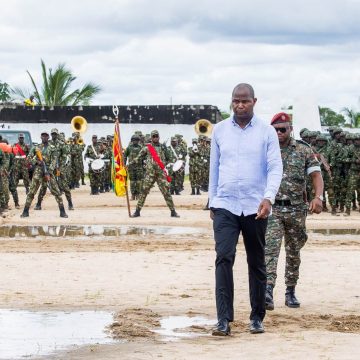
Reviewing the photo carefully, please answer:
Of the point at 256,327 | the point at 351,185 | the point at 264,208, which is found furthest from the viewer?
the point at 351,185

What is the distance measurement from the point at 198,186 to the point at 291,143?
926 inches

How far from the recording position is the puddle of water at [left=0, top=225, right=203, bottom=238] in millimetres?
18922

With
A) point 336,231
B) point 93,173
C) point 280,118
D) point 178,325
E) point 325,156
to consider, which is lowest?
point 178,325

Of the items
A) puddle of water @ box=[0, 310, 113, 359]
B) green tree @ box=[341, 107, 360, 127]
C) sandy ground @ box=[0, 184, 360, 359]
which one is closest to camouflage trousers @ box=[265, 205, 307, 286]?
sandy ground @ box=[0, 184, 360, 359]

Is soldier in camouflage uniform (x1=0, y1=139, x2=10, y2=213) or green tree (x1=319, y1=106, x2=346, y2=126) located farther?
green tree (x1=319, y1=106, x2=346, y2=126)

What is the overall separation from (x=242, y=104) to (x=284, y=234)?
1941 mm

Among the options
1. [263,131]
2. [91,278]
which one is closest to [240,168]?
[263,131]

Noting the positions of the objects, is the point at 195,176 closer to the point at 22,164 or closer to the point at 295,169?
the point at 22,164

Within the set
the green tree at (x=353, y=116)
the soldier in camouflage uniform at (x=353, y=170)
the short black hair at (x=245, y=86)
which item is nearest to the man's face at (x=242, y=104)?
the short black hair at (x=245, y=86)

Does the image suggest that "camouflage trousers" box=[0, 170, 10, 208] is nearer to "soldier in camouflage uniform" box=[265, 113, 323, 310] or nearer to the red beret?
"soldier in camouflage uniform" box=[265, 113, 323, 310]

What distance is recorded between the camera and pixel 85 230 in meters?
19.7

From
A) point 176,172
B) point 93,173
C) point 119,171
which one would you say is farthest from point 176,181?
point 119,171

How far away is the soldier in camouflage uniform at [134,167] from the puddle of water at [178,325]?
18.3 metres

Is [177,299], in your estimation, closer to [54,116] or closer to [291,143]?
[291,143]
